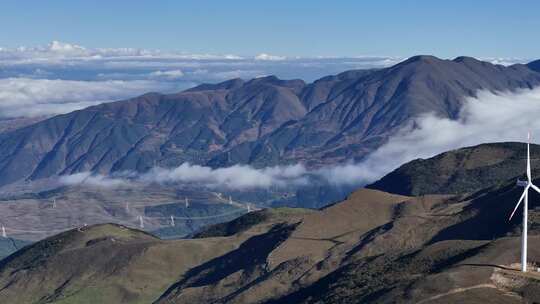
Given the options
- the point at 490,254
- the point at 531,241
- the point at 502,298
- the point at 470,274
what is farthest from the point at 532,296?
the point at 531,241

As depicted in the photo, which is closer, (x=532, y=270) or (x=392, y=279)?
(x=532, y=270)

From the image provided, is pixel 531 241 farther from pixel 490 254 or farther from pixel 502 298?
pixel 502 298

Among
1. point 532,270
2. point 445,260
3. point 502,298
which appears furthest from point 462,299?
point 445,260

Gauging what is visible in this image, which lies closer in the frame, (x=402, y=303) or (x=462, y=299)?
(x=462, y=299)

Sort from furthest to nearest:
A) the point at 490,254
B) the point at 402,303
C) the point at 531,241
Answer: the point at 531,241 → the point at 490,254 → the point at 402,303

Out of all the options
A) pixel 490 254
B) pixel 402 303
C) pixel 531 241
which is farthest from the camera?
pixel 531 241

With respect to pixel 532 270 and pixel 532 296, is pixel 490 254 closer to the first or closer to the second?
pixel 532 270

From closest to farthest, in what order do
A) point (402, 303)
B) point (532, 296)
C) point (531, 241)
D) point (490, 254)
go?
1. point (532, 296)
2. point (402, 303)
3. point (490, 254)
4. point (531, 241)

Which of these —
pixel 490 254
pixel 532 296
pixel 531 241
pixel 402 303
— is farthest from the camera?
pixel 531 241

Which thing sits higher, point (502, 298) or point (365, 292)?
point (502, 298)
